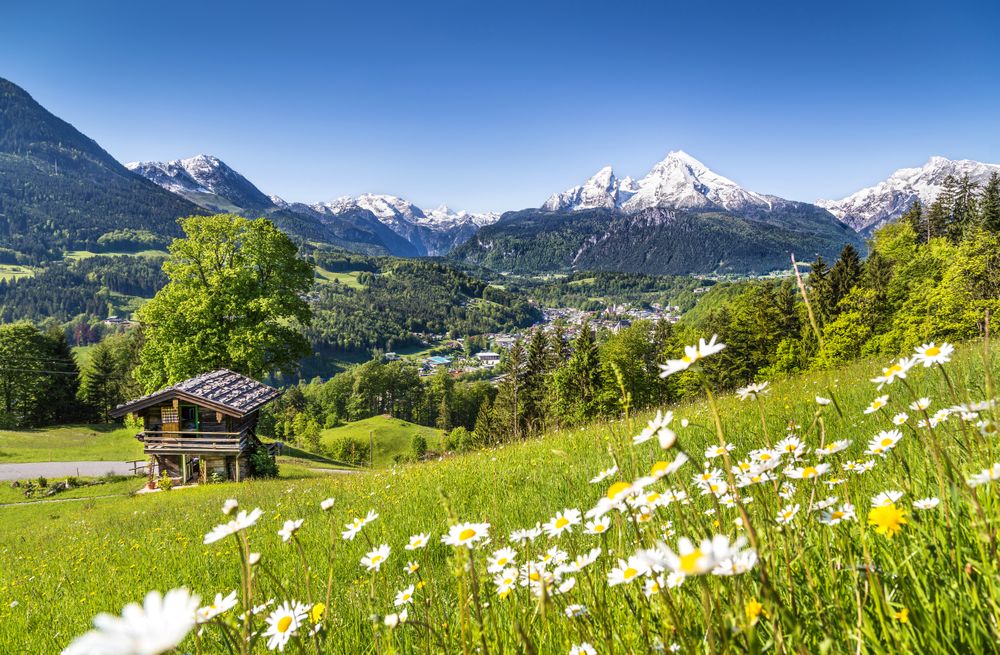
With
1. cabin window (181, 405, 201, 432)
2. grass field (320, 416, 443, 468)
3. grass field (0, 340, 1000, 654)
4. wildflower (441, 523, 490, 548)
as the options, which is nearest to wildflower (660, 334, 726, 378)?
grass field (0, 340, 1000, 654)

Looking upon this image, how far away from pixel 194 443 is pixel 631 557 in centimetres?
2596

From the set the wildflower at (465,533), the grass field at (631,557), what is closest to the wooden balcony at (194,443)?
the grass field at (631,557)

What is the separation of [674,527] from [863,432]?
11.1ft

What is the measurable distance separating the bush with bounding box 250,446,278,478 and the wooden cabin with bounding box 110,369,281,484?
311 millimetres

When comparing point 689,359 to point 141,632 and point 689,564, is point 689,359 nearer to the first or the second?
point 689,564

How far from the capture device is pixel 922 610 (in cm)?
128

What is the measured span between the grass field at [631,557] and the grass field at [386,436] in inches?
2335

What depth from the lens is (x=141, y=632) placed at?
54 cm

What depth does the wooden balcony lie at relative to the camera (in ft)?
74.1

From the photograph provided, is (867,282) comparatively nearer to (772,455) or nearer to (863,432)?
(863,432)

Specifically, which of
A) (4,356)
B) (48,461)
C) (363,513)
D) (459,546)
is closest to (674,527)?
(459,546)

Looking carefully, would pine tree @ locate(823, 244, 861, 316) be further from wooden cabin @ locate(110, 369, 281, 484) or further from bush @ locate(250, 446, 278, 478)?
wooden cabin @ locate(110, 369, 281, 484)

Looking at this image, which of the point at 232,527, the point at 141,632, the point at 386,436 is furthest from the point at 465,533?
the point at 386,436

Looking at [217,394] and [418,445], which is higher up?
[217,394]
